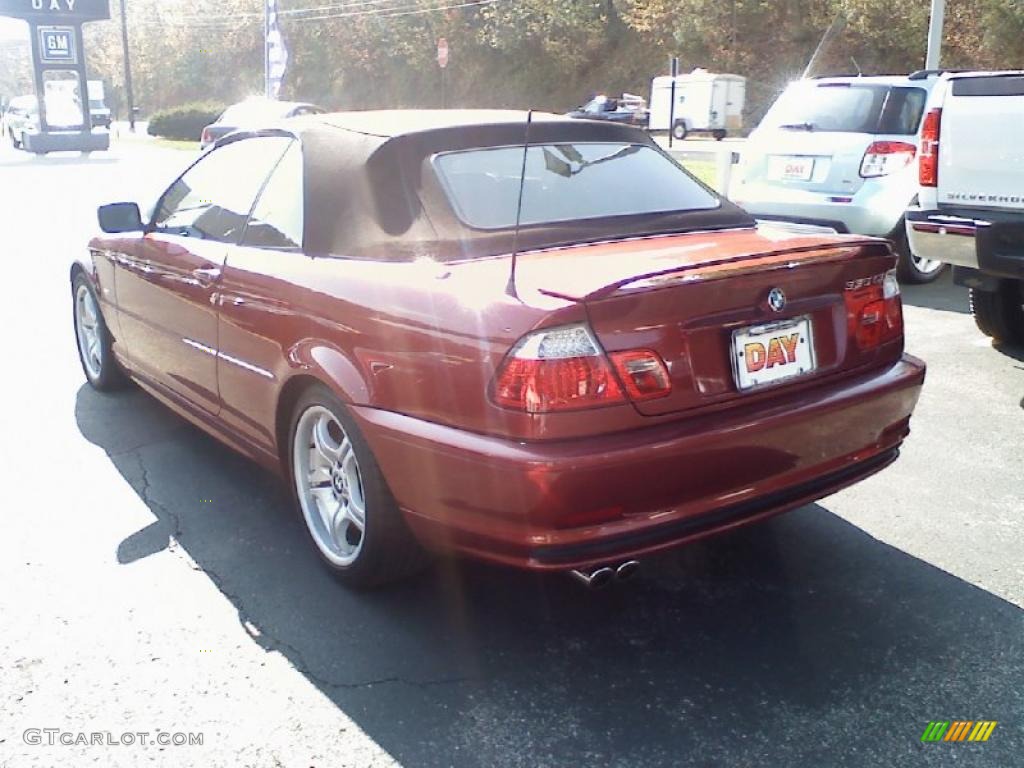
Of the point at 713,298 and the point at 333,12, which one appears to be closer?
the point at 713,298

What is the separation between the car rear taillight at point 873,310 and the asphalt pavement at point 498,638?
0.80m

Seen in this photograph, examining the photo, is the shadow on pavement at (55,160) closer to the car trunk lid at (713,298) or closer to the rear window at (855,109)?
the rear window at (855,109)

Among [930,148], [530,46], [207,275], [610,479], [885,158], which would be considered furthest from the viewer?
[530,46]

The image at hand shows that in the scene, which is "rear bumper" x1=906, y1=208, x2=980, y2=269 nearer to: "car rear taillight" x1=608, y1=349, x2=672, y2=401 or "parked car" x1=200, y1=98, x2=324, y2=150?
"car rear taillight" x1=608, y1=349, x2=672, y2=401

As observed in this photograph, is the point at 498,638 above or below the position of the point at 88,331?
below

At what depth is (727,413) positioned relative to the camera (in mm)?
2818

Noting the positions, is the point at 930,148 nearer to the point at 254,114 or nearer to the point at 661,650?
the point at 661,650

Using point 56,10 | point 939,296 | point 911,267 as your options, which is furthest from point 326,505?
point 56,10

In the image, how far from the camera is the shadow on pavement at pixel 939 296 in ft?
25.5

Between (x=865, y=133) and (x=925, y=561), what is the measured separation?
542cm

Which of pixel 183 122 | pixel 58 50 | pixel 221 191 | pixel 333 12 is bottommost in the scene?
pixel 221 191

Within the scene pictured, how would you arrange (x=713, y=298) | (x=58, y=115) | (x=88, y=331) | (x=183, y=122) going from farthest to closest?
(x=183, y=122), (x=58, y=115), (x=88, y=331), (x=713, y=298)

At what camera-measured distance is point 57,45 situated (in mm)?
31938

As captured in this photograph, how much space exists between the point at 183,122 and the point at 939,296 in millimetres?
41069
